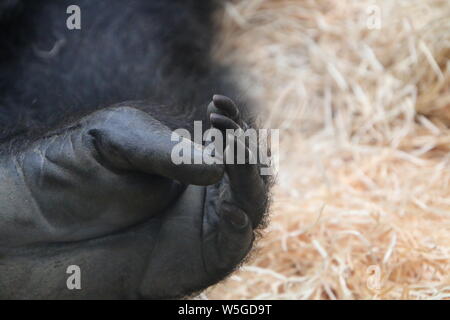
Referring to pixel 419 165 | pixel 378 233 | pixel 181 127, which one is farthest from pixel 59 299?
pixel 419 165

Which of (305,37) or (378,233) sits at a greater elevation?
(305,37)

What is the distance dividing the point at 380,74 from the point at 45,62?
119 centimetres

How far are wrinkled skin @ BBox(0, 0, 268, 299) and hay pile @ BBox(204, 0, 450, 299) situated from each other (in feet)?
0.89

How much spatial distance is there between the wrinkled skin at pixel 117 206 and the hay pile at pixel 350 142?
0.27 metres

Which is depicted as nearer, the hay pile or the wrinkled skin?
the wrinkled skin

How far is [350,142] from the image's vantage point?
2.08 metres

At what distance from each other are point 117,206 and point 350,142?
1162 millimetres

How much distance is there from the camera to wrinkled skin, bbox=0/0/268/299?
94cm

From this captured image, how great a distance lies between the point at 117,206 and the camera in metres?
1.00

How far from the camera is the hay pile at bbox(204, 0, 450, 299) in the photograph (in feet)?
5.07

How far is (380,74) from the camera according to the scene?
2197 millimetres

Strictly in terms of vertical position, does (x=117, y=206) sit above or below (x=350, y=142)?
below

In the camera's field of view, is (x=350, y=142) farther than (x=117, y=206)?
Yes
